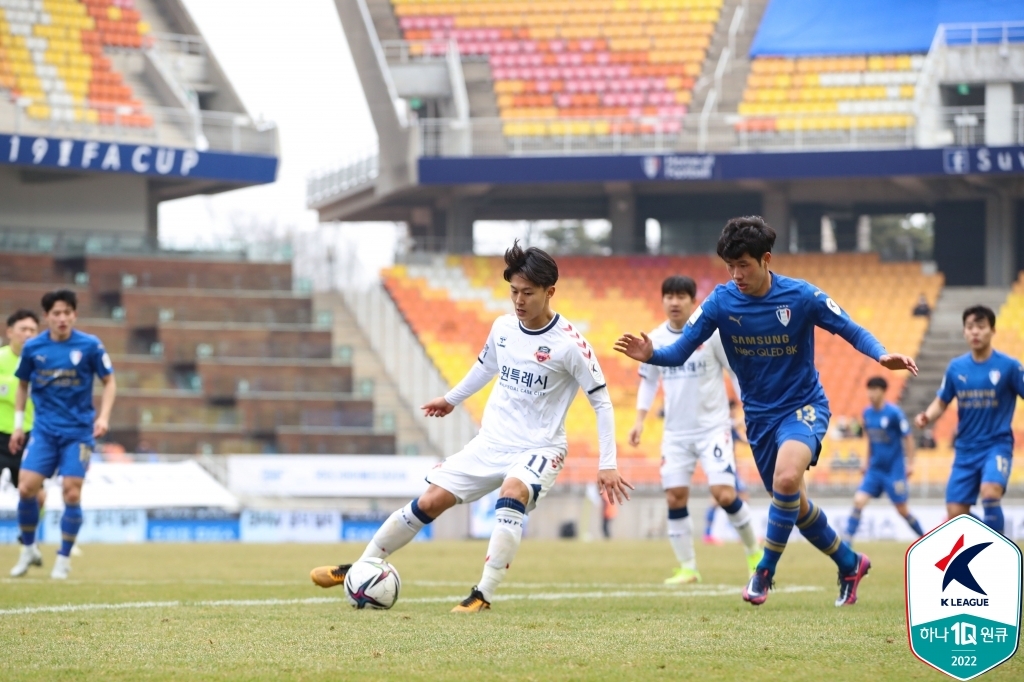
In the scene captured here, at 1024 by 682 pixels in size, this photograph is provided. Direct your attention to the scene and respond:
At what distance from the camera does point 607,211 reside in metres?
43.2

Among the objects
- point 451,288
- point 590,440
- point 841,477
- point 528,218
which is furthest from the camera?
point 528,218

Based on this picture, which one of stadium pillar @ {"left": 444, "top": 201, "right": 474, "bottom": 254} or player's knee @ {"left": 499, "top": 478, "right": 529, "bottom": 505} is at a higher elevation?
stadium pillar @ {"left": 444, "top": 201, "right": 474, "bottom": 254}

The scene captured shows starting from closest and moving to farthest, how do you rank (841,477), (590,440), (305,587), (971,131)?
(305,587) < (841,477) < (590,440) < (971,131)

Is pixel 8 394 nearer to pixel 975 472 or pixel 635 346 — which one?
pixel 635 346

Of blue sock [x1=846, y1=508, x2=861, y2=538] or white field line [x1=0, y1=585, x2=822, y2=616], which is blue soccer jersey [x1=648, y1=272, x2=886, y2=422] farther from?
blue sock [x1=846, y1=508, x2=861, y2=538]

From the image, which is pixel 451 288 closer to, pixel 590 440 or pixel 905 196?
pixel 590 440

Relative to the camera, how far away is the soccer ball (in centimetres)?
926

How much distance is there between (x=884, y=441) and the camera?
64.4 ft

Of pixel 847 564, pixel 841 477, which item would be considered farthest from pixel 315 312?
pixel 847 564

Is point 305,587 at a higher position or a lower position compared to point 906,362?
lower

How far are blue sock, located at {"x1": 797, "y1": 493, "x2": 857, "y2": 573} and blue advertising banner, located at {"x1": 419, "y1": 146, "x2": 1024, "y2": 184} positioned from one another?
27.4 meters

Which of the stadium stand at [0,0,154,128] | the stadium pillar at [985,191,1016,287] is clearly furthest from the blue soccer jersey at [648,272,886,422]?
the stadium pillar at [985,191,1016,287]

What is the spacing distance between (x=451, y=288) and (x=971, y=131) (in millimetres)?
13518

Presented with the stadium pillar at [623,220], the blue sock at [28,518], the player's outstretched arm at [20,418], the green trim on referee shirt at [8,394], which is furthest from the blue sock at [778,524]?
the stadium pillar at [623,220]
